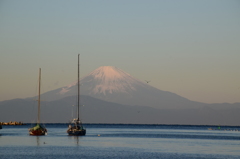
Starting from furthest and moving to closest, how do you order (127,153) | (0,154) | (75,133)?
(75,133)
(127,153)
(0,154)

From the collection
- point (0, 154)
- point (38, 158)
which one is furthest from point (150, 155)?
point (0, 154)

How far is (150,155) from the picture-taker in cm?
8431

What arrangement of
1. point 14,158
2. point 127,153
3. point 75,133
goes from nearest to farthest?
1. point 14,158
2. point 127,153
3. point 75,133

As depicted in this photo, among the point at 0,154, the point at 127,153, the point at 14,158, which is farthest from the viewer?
the point at 127,153

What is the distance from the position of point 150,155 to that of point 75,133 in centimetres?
5393

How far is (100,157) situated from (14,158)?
13.4 meters

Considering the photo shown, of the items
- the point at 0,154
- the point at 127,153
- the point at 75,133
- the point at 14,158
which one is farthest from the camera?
the point at 75,133

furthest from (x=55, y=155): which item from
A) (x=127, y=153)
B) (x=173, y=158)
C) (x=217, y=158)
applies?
(x=217, y=158)

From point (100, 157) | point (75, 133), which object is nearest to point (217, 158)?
point (100, 157)

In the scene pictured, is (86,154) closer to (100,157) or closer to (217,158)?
(100,157)

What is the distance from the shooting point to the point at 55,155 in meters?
82.8

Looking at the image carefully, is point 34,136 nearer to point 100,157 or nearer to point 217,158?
point 100,157

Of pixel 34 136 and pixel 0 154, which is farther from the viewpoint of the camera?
pixel 34 136

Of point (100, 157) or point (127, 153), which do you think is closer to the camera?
point (100, 157)
